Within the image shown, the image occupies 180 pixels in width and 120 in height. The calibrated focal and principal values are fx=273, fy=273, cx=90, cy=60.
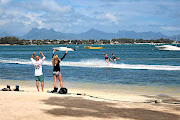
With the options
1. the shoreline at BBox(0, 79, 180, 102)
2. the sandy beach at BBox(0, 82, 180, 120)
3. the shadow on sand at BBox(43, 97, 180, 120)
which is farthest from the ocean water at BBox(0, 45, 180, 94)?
the shadow on sand at BBox(43, 97, 180, 120)

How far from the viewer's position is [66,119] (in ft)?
24.3

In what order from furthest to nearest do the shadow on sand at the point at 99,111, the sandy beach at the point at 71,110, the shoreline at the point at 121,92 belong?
the shoreline at the point at 121,92
the shadow on sand at the point at 99,111
the sandy beach at the point at 71,110

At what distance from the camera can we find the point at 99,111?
858cm

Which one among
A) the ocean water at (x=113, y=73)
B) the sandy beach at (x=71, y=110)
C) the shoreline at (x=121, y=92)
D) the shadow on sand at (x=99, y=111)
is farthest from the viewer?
the ocean water at (x=113, y=73)

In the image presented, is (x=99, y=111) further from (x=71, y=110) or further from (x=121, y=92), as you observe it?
(x=121, y=92)

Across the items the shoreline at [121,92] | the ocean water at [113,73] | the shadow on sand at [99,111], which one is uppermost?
the shadow on sand at [99,111]

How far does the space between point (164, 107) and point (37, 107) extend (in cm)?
434

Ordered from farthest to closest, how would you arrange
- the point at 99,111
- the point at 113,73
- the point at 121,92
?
the point at 113,73
the point at 121,92
the point at 99,111

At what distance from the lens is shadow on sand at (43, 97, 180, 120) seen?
311 inches

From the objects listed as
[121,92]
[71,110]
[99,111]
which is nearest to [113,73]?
[121,92]

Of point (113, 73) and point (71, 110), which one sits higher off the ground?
point (71, 110)

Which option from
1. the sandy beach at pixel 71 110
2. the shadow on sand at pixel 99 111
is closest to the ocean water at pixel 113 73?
the sandy beach at pixel 71 110

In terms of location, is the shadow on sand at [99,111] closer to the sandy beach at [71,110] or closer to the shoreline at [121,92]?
the sandy beach at [71,110]

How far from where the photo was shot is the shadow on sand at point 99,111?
790 centimetres
